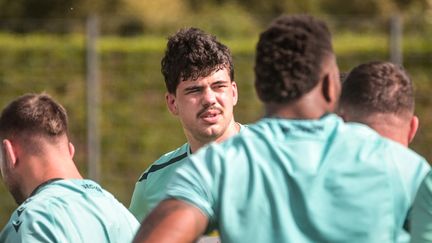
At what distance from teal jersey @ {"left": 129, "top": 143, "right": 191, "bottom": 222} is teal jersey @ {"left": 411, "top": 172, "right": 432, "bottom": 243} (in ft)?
7.99

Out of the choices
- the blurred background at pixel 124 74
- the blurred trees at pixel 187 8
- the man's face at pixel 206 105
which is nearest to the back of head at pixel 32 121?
the man's face at pixel 206 105

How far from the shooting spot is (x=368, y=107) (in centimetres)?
445

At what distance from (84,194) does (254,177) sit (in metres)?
1.94

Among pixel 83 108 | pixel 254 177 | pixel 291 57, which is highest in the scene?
pixel 291 57

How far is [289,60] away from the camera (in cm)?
356

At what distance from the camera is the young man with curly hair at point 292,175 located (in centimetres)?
349

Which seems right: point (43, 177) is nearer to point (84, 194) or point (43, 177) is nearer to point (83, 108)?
point (84, 194)

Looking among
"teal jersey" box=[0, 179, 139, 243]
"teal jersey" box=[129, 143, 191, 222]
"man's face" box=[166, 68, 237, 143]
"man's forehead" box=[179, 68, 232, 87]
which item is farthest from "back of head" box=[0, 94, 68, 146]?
"man's forehead" box=[179, 68, 232, 87]

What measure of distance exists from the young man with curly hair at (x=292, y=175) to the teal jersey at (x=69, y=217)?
5.47ft

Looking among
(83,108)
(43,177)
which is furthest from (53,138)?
(83,108)

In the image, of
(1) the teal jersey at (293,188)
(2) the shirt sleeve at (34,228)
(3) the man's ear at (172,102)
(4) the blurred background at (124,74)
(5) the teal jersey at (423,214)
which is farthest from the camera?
(4) the blurred background at (124,74)

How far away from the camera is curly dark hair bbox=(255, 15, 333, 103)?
356cm

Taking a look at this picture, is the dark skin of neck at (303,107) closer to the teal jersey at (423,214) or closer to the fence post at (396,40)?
the teal jersey at (423,214)

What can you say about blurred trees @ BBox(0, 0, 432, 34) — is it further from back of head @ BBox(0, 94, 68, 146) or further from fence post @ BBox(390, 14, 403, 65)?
back of head @ BBox(0, 94, 68, 146)
